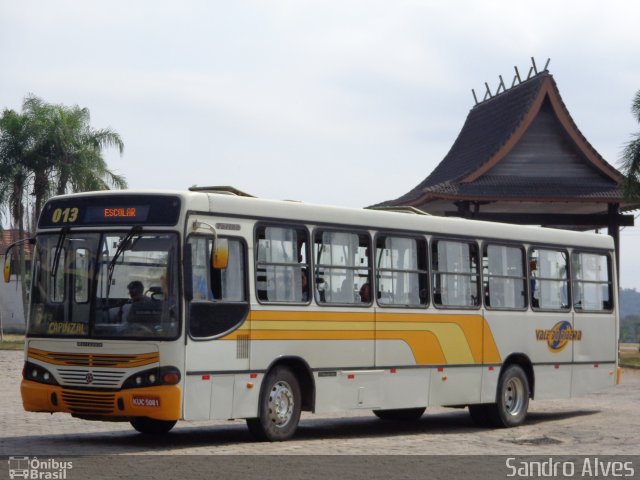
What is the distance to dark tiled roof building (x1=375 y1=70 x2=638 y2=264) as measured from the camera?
131 ft

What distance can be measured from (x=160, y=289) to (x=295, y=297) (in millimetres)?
2063

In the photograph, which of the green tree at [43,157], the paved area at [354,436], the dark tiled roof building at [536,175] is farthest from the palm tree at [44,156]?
the paved area at [354,436]

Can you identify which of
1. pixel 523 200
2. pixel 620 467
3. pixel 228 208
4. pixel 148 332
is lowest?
pixel 620 467

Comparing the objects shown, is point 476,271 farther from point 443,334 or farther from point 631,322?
point 631,322

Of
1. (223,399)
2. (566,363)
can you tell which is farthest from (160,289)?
(566,363)

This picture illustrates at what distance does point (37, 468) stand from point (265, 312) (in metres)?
4.04

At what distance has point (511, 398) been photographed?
62.8ft

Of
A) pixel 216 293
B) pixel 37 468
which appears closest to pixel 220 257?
pixel 216 293

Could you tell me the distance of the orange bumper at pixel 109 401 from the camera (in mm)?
13680

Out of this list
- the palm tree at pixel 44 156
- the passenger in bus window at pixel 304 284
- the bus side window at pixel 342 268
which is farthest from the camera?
the palm tree at pixel 44 156

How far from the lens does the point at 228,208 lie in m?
14.6

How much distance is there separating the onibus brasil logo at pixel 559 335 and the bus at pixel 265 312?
1.52 feet

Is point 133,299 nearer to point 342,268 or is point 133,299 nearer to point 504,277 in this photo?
point 342,268

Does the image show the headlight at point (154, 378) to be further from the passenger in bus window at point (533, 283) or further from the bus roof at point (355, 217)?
the passenger in bus window at point (533, 283)
